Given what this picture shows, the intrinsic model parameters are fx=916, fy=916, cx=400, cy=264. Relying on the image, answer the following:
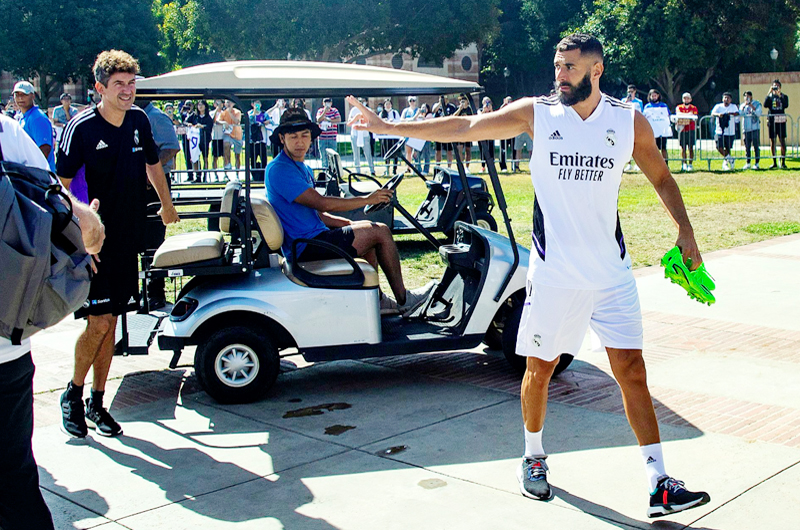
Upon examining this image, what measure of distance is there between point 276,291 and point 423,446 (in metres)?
1.38

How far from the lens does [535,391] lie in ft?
13.1

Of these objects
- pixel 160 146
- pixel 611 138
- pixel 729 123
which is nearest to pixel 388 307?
pixel 611 138

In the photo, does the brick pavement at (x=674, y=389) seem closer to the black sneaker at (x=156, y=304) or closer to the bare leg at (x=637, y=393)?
the bare leg at (x=637, y=393)

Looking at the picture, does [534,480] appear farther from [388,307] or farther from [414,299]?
[414,299]

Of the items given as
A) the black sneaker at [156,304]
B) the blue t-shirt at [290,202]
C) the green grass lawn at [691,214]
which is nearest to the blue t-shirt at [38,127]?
the green grass lawn at [691,214]

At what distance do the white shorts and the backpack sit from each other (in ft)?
6.38

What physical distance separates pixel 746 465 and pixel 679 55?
4103 cm

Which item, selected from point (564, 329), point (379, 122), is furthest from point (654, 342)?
point (379, 122)

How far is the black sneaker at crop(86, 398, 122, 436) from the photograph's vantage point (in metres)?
4.89

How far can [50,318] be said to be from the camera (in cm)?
255

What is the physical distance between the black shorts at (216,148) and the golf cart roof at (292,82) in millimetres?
14871

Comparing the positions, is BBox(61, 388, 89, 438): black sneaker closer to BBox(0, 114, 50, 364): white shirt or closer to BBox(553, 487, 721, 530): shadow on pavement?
BBox(0, 114, 50, 364): white shirt

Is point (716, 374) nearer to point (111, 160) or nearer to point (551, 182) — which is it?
point (551, 182)

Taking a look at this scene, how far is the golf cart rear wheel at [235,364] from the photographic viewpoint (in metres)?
5.29
